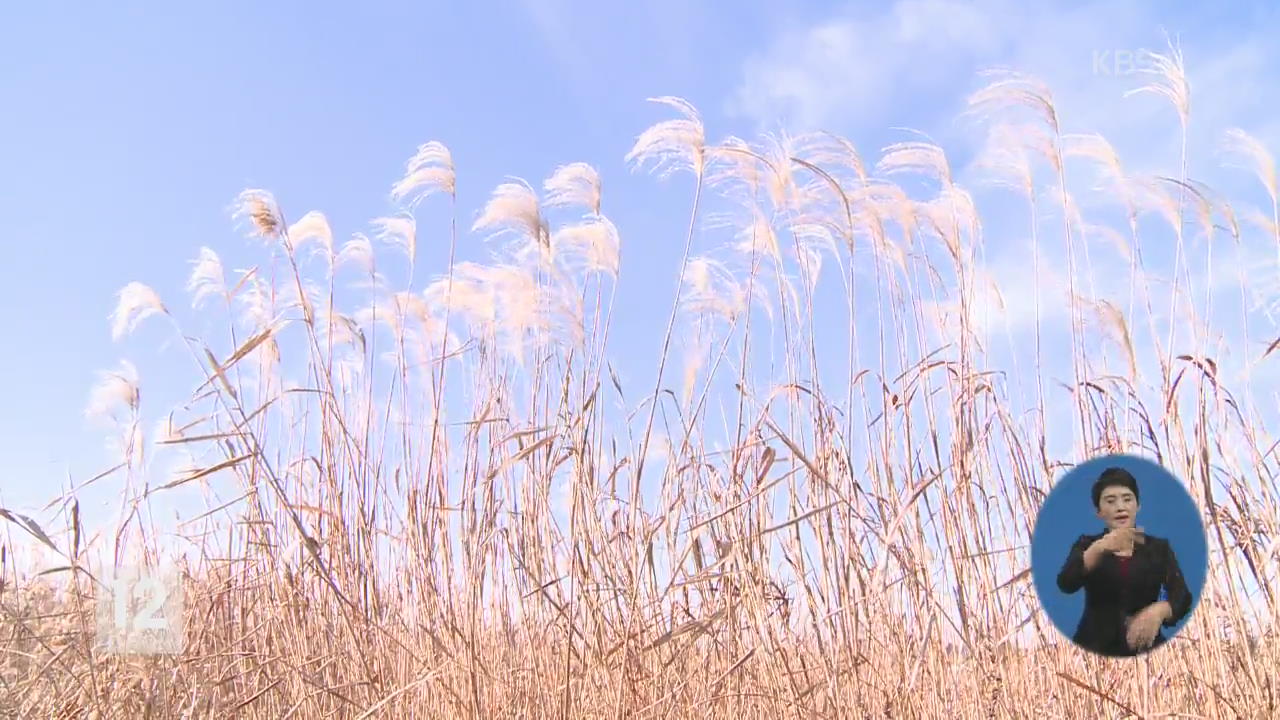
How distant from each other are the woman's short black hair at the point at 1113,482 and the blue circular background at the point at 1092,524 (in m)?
0.02

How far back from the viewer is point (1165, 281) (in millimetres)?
3045

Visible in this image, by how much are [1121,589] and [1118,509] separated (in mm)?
203

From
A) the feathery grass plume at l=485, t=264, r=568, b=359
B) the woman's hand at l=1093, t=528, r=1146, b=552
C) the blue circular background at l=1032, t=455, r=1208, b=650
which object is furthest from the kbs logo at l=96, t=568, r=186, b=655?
the woman's hand at l=1093, t=528, r=1146, b=552

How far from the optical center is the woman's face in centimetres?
241

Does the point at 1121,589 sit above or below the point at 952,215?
below

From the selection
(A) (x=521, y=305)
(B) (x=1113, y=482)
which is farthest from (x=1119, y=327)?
(A) (x=521, y=305)

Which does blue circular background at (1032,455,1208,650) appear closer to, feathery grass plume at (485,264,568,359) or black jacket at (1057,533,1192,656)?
black jacket at (1057,533,1192,656)

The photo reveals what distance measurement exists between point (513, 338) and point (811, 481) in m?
0.99

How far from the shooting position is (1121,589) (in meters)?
2.46

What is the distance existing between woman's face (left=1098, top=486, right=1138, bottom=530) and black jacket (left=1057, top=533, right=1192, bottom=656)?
46 millimetres

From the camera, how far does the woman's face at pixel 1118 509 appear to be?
7.91 feet

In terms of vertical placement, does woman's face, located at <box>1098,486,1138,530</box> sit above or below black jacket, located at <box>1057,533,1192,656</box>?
above

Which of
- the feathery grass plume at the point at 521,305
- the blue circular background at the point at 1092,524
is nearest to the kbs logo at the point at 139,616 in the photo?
the feathery grass plume at the point at 521,305

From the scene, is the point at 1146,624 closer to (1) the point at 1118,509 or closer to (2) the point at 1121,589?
(2) the point at 1121,589
